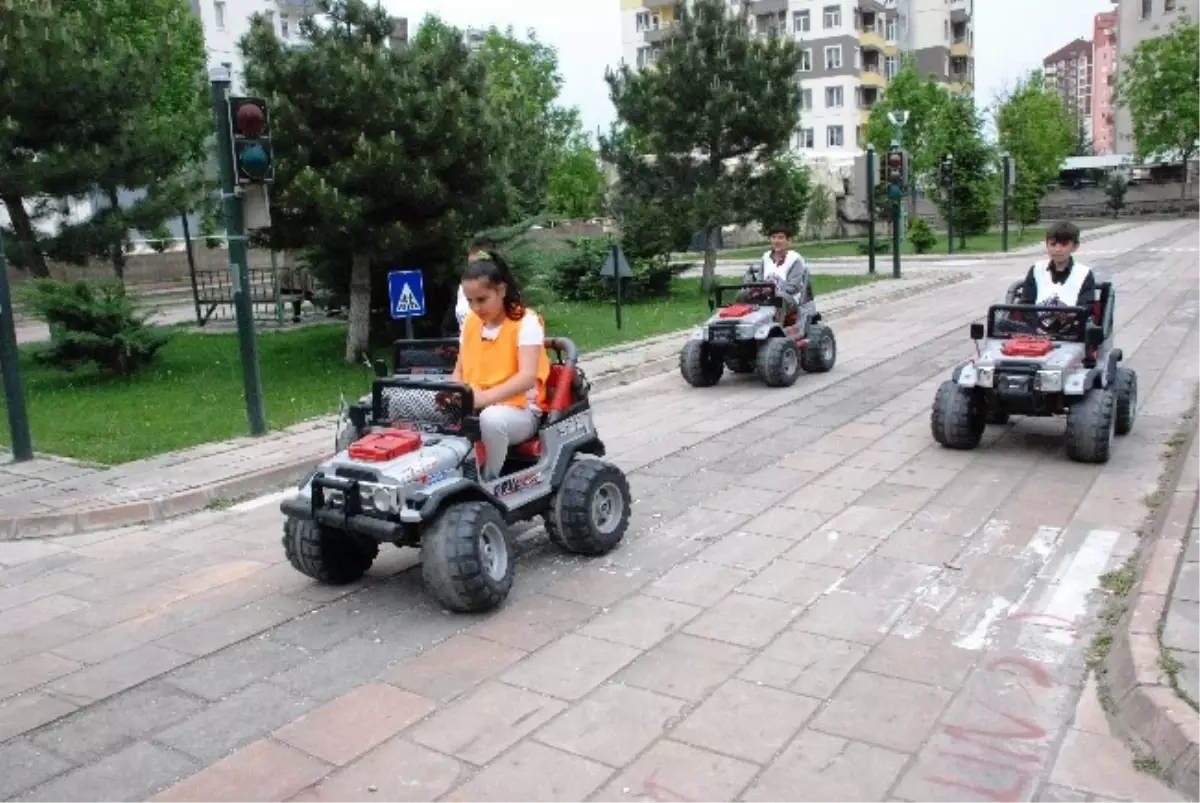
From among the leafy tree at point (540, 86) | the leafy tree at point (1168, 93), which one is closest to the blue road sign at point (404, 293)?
the leafy tree at point (540, 86)

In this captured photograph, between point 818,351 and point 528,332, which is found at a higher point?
point 528,332

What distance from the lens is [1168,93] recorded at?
172 feet

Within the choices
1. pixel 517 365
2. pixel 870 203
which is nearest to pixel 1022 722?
pixel 517 365

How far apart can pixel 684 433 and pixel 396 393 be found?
4371mm

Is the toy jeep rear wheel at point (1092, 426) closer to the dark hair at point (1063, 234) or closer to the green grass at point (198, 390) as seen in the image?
the dark hair at point (1063, 234)

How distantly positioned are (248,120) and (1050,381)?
688cm

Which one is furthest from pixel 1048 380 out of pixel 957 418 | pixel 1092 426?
pixel 957 418

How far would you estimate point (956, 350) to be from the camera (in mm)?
14195

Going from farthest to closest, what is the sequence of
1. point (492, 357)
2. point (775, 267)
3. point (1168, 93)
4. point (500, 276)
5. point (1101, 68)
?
1. point (1101, 68)
2. point (1168, 93)
3. point (775, 267)
4. point (492, 357)
5. point (500, 276)

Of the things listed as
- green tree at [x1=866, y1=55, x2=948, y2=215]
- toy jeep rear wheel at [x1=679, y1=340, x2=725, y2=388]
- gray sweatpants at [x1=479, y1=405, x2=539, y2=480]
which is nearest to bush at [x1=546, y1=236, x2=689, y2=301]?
toy jeep rear wheel at [x1=679, y1=340, x2=725, y2=388]

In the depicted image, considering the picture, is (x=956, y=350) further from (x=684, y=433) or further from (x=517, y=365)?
(x=517, y=365)

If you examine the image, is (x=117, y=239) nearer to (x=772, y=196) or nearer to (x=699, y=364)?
(x=699, y=364)

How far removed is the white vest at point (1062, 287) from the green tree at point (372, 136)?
673cm

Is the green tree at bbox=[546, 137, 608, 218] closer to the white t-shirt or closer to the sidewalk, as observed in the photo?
the sidewalk
